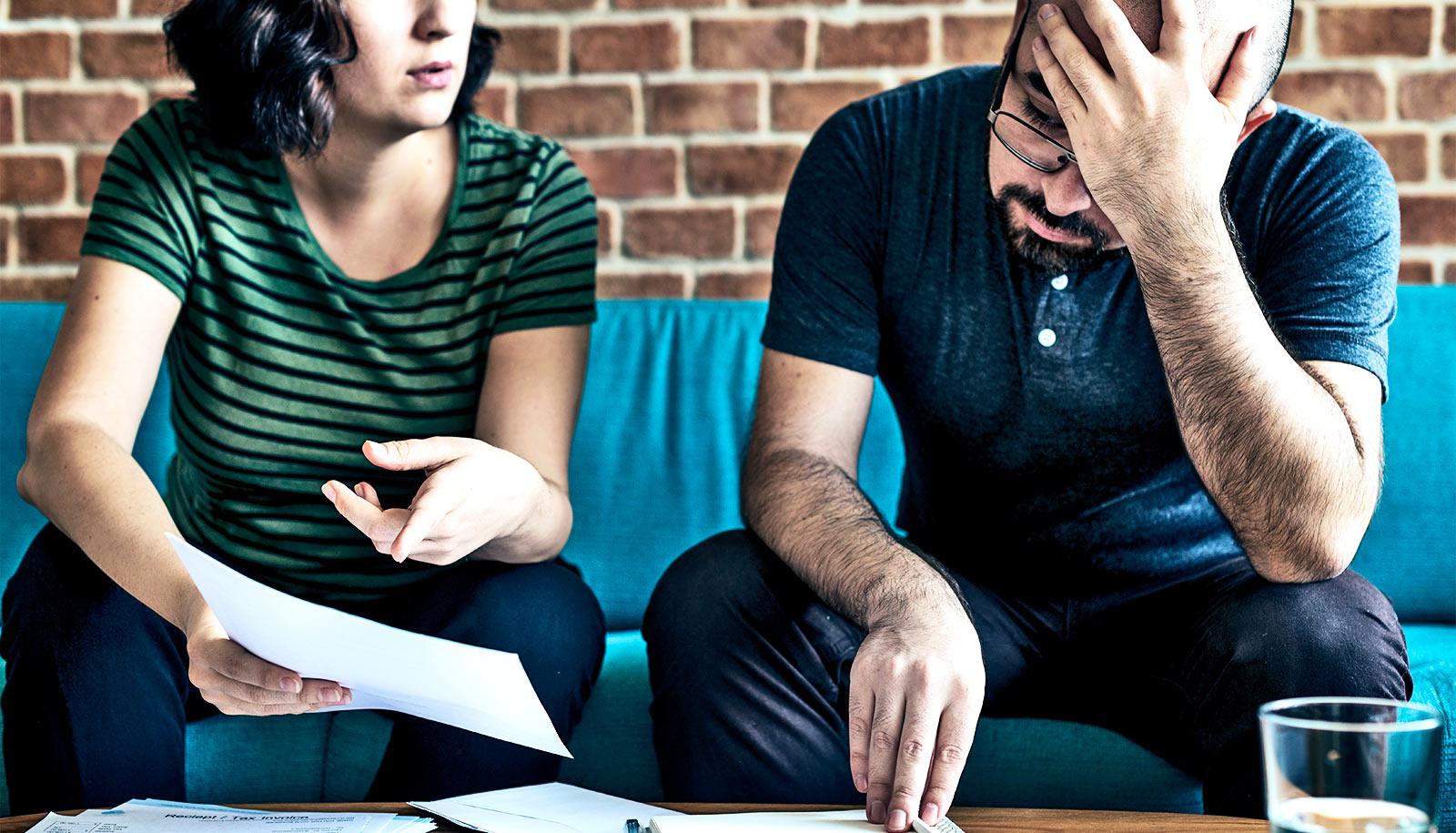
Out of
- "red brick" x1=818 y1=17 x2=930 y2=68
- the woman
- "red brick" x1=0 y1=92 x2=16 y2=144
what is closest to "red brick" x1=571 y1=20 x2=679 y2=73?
"red brick" x1=818 y1=17 x2=930 y2=68

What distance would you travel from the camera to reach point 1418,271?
1875 millimetres

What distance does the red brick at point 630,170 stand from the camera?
1.93m

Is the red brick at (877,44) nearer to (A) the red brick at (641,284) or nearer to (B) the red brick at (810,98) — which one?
(B) the red brick at (810,98)

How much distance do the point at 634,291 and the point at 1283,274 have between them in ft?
3.40

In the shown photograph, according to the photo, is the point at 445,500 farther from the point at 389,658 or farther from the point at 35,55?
the point at 35,55

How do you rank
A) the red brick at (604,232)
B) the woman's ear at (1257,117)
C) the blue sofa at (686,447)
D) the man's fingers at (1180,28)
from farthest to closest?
1. the red brick at (604,232)
2. the blue sofa at (686,447)
3. the woman's ear at (1257,117)
4. the man's fingers at (1180,28)

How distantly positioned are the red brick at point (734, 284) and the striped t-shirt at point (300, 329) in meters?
0.66

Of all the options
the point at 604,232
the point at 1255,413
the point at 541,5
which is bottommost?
the point at 1255,413

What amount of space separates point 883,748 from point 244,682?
426mm

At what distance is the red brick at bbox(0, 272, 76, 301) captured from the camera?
1951 mm

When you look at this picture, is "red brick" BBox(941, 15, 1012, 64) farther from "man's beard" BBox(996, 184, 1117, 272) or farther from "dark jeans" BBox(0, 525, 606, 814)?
"dark jeans" BBox(0, 525, 606, 814)

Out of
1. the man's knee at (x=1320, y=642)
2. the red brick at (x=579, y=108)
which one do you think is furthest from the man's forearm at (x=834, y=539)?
the red brick at (x=579, y=108)

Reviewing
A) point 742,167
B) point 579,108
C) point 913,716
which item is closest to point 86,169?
point 579,108

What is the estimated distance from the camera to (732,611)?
103cm
